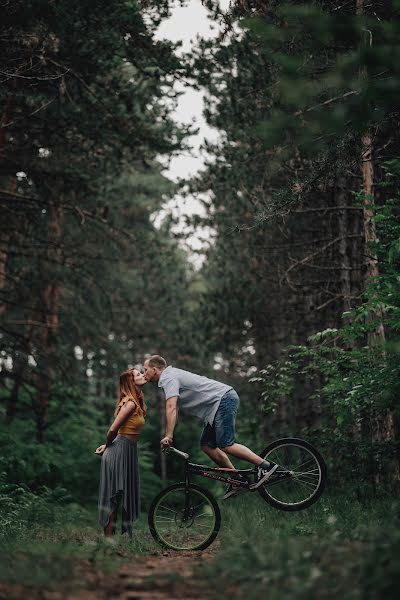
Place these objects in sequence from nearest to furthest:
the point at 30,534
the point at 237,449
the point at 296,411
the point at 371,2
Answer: the point at 237,449
the point at 30,534
the point at 371,2
the point at 296,411

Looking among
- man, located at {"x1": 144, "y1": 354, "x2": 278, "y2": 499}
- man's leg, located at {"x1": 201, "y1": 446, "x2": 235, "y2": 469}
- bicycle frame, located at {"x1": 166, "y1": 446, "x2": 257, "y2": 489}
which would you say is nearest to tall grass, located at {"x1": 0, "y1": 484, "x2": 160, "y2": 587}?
bicycle frame, located at {"x1": 166, "y1": 446, "x2": 257, "y2": 489}

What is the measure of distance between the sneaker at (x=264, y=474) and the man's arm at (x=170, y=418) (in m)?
1.05

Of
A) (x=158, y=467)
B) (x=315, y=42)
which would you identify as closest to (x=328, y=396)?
(x=315, y=42)

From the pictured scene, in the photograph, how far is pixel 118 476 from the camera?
7984mm

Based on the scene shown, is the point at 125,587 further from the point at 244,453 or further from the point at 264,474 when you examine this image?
the point at 264,474

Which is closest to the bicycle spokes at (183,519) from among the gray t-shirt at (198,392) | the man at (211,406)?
the man at (211,406)

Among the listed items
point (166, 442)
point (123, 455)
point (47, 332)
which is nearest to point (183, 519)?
point (166, 442)

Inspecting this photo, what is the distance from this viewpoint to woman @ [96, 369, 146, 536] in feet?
26.0

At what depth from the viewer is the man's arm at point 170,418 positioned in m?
7.17

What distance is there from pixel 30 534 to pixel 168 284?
21.1 m

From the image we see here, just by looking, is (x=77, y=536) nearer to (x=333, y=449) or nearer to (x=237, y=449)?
(x=237, y=449)

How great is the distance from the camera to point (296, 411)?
19.6 metres

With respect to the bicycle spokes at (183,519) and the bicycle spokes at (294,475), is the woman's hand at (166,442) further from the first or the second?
the bicycle spokes at (294,475)

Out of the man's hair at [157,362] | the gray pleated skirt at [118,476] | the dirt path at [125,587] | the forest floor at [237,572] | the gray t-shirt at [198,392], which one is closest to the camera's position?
the forest floor at [237,572]
